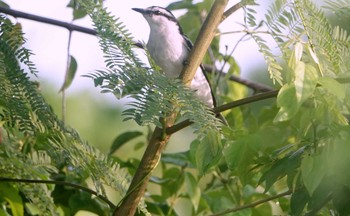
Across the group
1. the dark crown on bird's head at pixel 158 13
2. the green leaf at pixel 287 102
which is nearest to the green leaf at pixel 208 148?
the green leaf at pixel 287 102

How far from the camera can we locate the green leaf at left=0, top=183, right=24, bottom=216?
4.57ft

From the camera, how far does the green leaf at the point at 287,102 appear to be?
931mm

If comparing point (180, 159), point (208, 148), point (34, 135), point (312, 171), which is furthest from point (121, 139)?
point (312, 171)

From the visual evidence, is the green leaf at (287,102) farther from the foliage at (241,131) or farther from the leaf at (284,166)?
the leaf at (284,166)

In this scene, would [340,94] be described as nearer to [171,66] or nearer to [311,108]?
[311,108]

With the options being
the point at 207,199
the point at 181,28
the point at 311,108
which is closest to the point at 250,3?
the point at 311,108

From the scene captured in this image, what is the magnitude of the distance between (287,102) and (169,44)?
1.29 m

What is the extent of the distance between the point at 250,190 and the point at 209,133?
2.76ft

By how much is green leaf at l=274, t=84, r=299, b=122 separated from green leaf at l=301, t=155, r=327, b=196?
0.35ft

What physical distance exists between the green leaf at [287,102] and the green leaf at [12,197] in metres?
0.63

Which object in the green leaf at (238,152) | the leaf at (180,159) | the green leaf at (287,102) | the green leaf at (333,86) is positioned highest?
the green leaf at (333,86)

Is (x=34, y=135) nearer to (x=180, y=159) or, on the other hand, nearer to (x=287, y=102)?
(x=287, y=102)

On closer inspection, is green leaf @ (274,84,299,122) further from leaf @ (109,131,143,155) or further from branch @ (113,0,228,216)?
leaf @ (109,131,143,155)

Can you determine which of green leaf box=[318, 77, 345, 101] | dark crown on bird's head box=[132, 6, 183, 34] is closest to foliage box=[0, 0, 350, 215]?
green leaf box=[318, 77, 345, 101]
